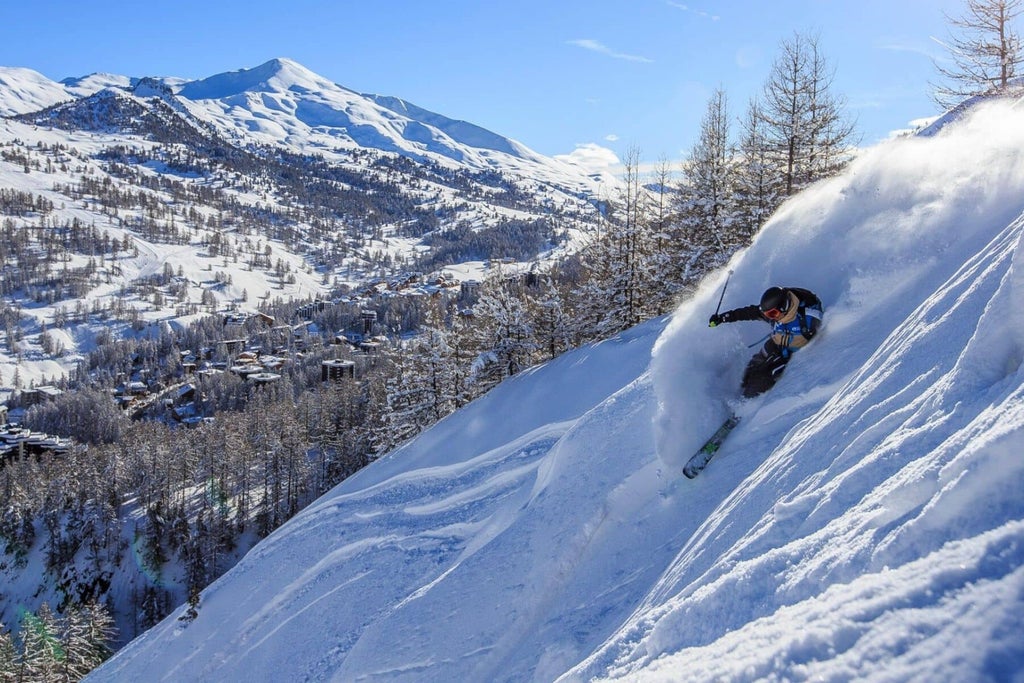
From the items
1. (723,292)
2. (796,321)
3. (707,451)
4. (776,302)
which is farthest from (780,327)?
(707,451)

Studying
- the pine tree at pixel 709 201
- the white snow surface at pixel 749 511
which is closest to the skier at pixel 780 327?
the white snow surface at pixel 749 511

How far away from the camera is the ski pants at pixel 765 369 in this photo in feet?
20.6

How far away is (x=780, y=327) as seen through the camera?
633cm

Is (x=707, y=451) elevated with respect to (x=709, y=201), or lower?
lower

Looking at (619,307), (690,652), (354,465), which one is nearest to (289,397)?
(354,465)

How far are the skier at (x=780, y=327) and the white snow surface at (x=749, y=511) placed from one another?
0.22 metres

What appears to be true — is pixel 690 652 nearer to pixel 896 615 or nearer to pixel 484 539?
pixel 896 615

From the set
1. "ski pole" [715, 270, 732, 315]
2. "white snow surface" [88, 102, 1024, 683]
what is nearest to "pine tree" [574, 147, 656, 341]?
"white snow surface" [88, 102, 1024, 683]

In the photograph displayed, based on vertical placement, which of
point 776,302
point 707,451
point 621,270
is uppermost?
point 621,270

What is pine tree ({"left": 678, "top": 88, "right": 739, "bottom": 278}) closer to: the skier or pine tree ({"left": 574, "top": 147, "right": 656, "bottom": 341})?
pine tree ({"left": 574, "top": 147, "right": 656, "bottom": 341})

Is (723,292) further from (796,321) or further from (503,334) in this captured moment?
(503,334)

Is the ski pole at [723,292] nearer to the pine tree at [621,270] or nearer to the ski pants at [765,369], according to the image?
the ski pants at [765,369]

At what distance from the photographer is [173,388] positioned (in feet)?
359

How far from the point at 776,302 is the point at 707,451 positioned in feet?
5.81
